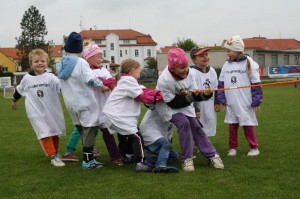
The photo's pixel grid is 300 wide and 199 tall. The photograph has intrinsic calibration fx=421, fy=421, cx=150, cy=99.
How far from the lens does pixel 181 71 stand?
5.70m

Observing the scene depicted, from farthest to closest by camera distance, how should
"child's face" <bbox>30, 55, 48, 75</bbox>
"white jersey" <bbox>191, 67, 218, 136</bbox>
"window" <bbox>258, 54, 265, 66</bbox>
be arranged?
1. "window" <bbox>258, 54, 265, 66</bbox>
2. "white jersey" <bbox>191, 67, 218, 136</bbox>
3. "child's face" <bbox>30, 55, 48, 75</bbox>

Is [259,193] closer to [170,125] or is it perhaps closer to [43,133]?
[170,125]

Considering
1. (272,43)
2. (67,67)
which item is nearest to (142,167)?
(67,67)

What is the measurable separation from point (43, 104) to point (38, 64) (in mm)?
619

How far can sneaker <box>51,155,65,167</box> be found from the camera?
6.31m

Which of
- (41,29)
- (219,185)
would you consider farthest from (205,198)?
(41,29)

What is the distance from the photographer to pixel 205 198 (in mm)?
4375

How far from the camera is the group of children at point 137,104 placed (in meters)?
5.78

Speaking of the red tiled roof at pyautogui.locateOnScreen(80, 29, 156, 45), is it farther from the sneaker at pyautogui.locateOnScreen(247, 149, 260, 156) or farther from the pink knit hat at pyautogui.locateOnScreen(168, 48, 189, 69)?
the pink knit hat at pyautogui.locateOnScreen(168, 48, 189, 69)

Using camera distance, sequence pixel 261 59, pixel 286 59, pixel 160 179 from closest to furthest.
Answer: pixel 160 179, pixel 261 59, pixel 286 59

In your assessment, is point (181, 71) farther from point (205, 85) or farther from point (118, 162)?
point (118, 162)

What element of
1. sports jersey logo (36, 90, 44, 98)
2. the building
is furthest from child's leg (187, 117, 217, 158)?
the building

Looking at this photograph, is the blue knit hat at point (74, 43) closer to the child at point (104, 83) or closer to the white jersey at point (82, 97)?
the white jersey at point (82, 97)

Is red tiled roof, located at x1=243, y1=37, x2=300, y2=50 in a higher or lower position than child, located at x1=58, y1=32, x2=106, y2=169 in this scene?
higher
